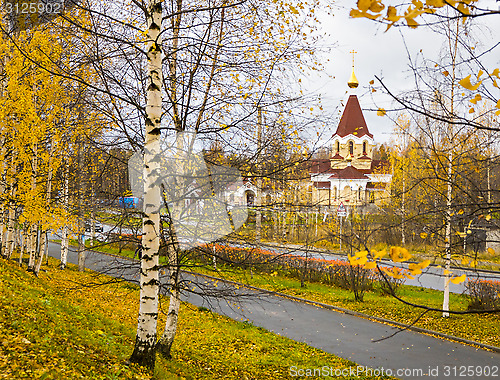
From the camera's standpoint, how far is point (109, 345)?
5320mm

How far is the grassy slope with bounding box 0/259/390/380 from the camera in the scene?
4047 mm

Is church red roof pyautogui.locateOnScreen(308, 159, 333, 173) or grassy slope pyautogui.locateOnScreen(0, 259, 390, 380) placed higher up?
church red roof pyautogui.locateOnScreen(308, 159, 333, 173)

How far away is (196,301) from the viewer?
1266cm

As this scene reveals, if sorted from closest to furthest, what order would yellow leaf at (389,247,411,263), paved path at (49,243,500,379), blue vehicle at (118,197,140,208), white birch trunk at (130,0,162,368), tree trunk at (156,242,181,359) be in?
yellow leaf at (389,247,411,263), white birch trunk at (130,0,162,368), tree trunk at (156,242,181,359), blue vehicle at (118,197,140,208), paved path at (49,243,500,379)

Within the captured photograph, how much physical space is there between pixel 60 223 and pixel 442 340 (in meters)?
10.4

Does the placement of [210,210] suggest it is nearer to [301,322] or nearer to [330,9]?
[330,9]

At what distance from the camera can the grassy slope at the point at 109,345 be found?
4.05m

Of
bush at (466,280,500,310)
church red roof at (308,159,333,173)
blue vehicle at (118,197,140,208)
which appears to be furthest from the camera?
bush at (466,280,500,310)

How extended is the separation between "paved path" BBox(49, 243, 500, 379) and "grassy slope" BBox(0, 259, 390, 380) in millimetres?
714

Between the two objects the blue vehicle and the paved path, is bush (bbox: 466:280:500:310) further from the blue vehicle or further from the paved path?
the blue vehicle

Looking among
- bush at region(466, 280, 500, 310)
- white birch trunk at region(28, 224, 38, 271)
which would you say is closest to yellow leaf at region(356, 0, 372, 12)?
white birch trunk at region(28, 224, 38, 271)

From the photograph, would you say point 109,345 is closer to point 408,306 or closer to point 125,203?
point 125,203

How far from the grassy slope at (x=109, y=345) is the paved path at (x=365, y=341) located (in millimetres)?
714

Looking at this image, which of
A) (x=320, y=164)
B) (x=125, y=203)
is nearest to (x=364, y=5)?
(x=320, y=164)
